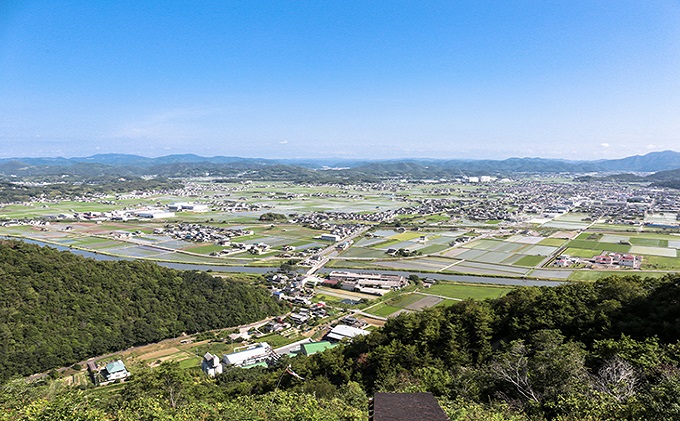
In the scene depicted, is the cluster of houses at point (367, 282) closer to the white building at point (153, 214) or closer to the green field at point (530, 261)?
the green field at point (530, 261)

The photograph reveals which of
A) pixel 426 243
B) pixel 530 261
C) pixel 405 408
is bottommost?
pixel 426 243

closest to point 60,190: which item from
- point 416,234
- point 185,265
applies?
point 185,265

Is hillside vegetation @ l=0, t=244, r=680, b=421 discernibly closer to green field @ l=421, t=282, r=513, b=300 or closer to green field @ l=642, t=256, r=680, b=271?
green field @ l=421, t=282, r=513, b=300

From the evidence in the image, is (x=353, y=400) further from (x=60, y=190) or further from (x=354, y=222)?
(x=60, y=190)

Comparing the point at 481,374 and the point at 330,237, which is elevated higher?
the point at 481,374

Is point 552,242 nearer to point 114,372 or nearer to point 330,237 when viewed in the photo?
point 330,237

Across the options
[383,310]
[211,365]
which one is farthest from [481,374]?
[383,310]

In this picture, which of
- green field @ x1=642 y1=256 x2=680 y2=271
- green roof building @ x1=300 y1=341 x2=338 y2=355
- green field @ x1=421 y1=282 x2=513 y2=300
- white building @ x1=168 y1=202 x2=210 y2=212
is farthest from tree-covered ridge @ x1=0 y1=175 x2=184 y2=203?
green field @ x1=642 y1=256 x2=680 y2=271
